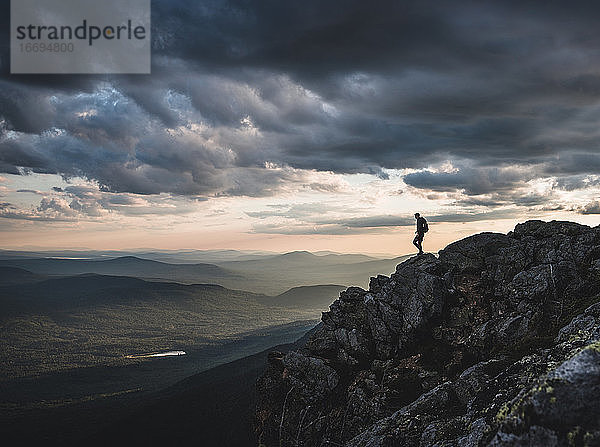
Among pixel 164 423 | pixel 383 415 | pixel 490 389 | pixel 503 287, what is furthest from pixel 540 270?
pixel 164 423

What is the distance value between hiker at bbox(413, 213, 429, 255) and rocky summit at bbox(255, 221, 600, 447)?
12.6 feet

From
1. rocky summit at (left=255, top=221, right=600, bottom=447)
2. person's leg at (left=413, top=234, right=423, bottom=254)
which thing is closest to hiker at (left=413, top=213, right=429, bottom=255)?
person's leg at (left=413, top=234, right=423, bottom=254)

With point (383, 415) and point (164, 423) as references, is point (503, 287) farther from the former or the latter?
point (164, 423)

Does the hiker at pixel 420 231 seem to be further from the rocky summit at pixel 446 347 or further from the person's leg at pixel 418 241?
the rocky summit at pixel 446 347

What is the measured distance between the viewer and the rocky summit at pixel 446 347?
16.2m

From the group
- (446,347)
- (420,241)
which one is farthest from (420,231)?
(446,347)

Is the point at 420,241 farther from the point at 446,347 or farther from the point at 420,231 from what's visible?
the point at 446,347

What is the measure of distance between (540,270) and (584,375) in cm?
2603

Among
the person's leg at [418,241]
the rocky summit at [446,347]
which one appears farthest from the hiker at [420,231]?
the rocky summit at [446,347]

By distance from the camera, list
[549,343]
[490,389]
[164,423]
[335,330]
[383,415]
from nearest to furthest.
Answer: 1. [490,389]
2. [549,343]
3. [383,415]
4. [335,330]
5. [164,423]

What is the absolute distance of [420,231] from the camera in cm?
4969

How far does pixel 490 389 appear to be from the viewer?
1562 cm

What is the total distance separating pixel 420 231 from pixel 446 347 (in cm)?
2101

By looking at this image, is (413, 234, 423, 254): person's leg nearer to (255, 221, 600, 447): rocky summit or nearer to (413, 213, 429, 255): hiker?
(413, 213, 429, 255): hiker
